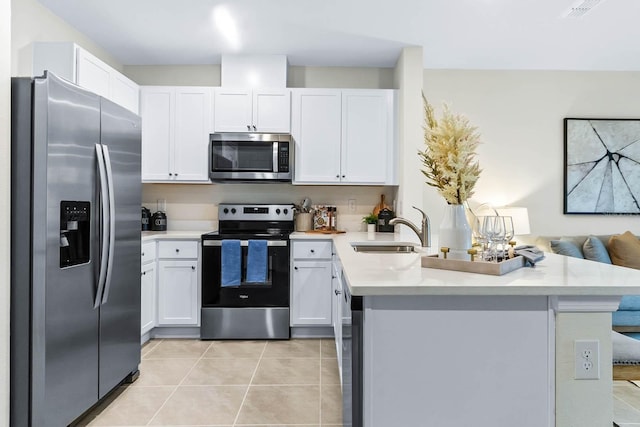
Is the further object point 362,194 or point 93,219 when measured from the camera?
point 362,194

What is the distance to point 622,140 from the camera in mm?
4199

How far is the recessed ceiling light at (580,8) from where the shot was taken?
9.25ft

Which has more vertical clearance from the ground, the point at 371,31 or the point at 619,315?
the point at 371,31

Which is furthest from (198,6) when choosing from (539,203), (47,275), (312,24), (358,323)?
(539,203)

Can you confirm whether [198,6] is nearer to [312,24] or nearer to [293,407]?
[312,24]

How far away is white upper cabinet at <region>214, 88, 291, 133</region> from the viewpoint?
3842 mm

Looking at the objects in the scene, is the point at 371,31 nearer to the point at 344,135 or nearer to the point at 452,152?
the point at 344,135

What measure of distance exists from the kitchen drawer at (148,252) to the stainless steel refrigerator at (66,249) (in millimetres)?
776

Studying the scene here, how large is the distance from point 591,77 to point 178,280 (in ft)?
14.6

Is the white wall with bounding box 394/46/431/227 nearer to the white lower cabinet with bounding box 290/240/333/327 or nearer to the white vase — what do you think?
the white lower cabinet with bounding box 290/240/333/327

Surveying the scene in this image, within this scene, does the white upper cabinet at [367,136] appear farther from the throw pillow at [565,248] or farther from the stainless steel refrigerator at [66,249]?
the stainless steel refrigerator at [66,249]

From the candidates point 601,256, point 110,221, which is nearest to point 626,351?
point 601,256

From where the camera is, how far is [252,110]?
3.85 metres

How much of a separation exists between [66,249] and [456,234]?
180cm
